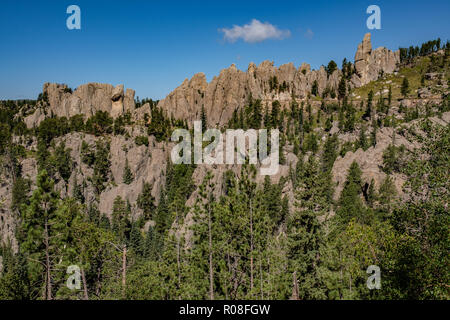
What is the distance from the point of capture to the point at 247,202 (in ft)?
58.1

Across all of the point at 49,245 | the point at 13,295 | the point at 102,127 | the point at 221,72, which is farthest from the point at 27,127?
the point at 49,245

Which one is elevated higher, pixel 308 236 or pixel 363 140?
pixel 363 140

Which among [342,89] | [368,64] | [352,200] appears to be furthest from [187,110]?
[368,64]

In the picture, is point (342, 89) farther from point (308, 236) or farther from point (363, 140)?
point (308, 236)

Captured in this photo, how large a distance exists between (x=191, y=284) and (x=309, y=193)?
12141 mm

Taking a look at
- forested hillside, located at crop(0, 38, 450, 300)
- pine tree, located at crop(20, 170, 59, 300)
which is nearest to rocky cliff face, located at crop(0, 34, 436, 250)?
forested hillside, located at crop(0, 38, 450, 300)

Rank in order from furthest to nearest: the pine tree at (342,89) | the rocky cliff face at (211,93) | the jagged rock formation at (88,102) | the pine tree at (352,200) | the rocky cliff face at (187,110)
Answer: the pine tree at (342,89)
the rocky cliff face at (211,93)
the jagged rock formation at (88,102)
the rocky cliff face at (187,110)
the pine tree at (352,200)

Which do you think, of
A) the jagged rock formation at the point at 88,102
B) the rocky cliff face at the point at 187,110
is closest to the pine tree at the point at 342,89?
the rocky cliff face at the point at 187,110

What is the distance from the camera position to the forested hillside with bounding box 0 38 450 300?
49.7 feet

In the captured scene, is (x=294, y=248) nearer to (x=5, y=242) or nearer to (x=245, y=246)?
(x=245, y=246)

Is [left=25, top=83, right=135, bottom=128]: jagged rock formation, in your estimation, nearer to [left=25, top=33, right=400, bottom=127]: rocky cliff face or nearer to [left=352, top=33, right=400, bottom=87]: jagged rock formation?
[left=25, top=33, right=400, bottom=127]: rocky cliff face

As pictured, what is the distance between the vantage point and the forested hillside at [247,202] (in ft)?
49.7

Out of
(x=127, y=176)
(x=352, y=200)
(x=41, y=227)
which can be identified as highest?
(x=41, y=227)

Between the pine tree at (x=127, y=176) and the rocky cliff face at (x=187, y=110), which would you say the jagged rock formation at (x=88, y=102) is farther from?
the pine tree at (x=127, y=176)
